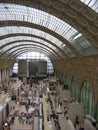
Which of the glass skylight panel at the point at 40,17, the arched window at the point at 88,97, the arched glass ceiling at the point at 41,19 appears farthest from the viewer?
the arched window at the point at 88,97

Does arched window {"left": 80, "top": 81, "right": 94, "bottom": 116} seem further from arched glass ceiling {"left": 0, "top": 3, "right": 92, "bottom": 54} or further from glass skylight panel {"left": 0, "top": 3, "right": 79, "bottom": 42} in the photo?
glass skylight panel {"left": 0, "top": 3, "right": 79, "bottom": 42}

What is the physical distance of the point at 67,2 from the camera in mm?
22500

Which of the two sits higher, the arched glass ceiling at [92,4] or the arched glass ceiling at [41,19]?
the arched glass ceiling at [41,19]

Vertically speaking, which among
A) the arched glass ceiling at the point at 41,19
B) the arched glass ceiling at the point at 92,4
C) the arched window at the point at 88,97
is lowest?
the arched window at the point at 88,97

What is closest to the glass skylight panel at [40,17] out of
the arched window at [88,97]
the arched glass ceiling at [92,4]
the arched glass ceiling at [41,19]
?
the arched glass ceiling at [41,19]

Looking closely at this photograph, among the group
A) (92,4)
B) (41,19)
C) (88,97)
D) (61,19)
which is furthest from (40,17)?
(92,4)

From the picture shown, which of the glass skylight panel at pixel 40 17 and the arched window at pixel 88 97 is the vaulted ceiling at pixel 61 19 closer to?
the glass skylight panel at pixel 40 17

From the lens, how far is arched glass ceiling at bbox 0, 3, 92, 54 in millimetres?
34781

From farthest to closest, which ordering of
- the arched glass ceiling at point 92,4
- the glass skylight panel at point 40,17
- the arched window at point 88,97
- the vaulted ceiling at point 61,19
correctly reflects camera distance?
the arched window at point 88,97, the glass skylight panel at point 40,17, the vaulted ceiling at point 61,19, the arched glass ceiling at point 92,4

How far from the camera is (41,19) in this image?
124ft

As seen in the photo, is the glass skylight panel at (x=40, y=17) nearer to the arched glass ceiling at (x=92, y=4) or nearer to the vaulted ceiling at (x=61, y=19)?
the vaulted ceiling at (x=61, y=19)

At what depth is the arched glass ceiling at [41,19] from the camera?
3478 cm

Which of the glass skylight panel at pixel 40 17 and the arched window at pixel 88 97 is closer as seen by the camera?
the glass skylight panel at pixel 40 17

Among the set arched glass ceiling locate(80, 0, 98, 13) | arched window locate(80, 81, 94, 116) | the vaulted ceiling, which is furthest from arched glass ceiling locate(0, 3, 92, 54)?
arched glass ceiling locate(80, 0, 98, 13)
